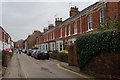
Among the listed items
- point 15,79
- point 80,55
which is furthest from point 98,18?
point 15,79

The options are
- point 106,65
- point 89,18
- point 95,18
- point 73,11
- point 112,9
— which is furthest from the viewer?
point 73,11

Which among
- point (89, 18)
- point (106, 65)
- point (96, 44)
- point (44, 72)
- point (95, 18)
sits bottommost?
point (44, 72)

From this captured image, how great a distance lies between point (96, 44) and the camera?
9234 millimetres

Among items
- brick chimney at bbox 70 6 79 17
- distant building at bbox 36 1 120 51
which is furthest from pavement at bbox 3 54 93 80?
brick chimney at bbox 70 6 79 17

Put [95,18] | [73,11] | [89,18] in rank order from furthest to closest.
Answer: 1. [73,11]
2. [89,18]
3. [95,18]

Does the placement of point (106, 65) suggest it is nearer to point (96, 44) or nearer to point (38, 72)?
point (96, 44)

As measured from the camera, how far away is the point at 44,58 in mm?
26250

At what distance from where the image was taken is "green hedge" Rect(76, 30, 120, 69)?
7.85 metres

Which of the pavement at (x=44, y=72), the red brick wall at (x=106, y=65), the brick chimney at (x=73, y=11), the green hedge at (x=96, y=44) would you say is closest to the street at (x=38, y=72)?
the pavement at (x=44, y=72)

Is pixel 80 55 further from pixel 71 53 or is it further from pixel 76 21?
pixel 76 21

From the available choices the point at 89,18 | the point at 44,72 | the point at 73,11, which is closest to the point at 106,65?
the point at 44,72

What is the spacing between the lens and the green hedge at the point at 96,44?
25.8 ft

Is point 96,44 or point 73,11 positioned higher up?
point 73,11

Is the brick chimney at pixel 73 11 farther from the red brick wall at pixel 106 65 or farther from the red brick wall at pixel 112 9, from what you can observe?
the red brick wall at pixel 106 65
